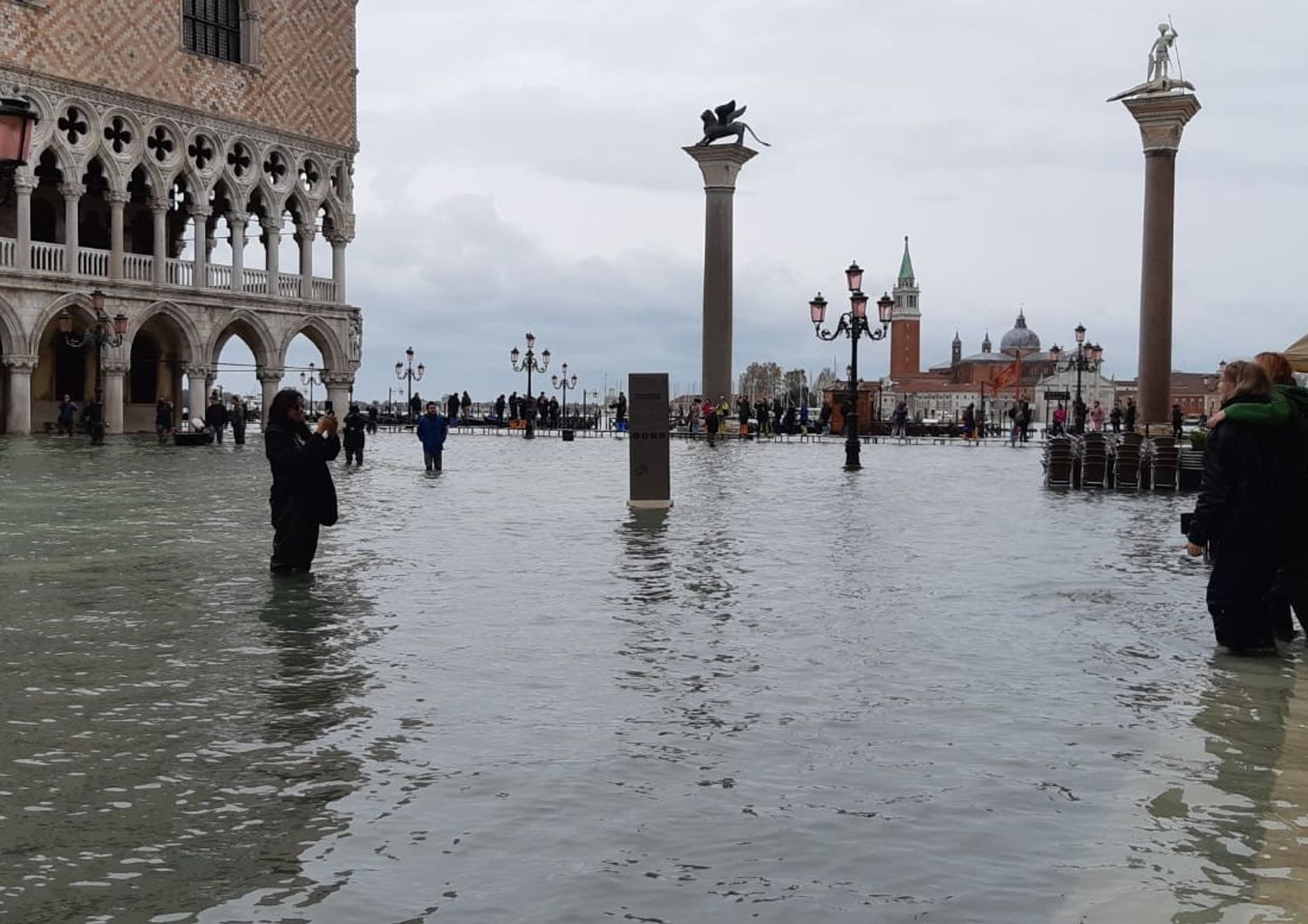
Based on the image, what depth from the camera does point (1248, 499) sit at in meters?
6.76

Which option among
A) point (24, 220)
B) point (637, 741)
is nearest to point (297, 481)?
point (637, 741)

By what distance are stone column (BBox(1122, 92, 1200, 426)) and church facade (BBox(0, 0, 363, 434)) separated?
2282cm

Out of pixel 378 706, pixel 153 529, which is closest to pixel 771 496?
pixel 153 529

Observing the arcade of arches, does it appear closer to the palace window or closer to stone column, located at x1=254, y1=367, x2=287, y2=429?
stone column, located at x1=254, y1=367, x2=287, y2=429

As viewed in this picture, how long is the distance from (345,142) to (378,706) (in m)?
40.3

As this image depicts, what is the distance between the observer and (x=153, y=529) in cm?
1318

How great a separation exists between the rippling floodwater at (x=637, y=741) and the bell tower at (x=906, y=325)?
517 ft

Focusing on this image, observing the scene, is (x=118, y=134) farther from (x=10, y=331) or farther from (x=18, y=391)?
(x=18, y=391)

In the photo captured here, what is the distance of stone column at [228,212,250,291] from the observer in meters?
41.0

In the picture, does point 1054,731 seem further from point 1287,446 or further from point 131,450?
point 131,450

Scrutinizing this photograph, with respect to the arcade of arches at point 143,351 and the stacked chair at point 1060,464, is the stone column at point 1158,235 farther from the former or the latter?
the arcade of arches at point 143,351

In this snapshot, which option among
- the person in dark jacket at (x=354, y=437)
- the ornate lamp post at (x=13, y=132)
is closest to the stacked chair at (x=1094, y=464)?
the person in dark jacket at (x=354, y=437)

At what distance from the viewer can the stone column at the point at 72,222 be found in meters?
36.3

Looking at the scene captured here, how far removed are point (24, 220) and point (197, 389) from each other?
6.51 m
